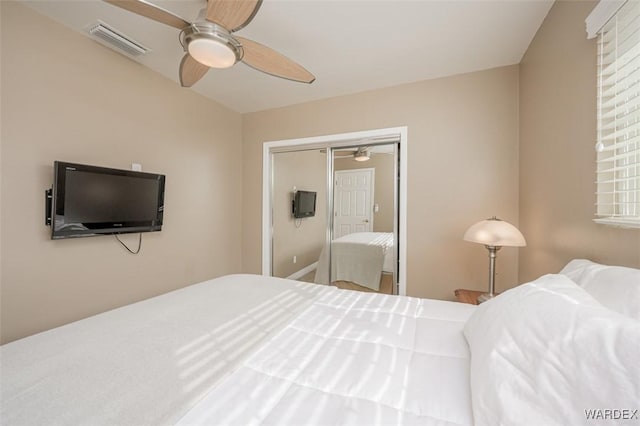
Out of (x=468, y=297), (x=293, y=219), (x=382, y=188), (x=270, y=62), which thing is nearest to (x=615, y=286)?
(x=468, y=297)

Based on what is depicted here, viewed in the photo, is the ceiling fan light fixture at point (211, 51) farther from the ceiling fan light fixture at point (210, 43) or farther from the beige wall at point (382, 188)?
the beige wall at point (382, 188)

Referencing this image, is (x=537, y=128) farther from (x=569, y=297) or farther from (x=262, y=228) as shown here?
(x=262, y=228)

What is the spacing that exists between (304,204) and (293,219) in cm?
28

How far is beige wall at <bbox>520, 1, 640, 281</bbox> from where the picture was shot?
46.8 inches

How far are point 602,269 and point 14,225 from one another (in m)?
3.08

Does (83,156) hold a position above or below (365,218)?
above

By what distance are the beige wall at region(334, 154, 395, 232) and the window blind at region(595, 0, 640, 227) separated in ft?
5.73

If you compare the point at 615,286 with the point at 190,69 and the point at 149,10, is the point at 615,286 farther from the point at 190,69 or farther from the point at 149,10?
the point at 190,69

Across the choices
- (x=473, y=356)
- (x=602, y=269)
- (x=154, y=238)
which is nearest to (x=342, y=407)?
(x=473, y=356)

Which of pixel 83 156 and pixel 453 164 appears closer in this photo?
pixel 83 156

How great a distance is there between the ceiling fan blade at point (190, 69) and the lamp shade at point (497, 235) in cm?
232

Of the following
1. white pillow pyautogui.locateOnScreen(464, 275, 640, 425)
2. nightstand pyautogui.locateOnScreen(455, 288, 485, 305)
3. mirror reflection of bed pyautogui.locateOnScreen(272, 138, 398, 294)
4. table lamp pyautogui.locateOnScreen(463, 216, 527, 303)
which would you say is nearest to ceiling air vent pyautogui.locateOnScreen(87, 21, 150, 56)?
mirror reflection of bed pyautogui.locateOnScreen(272, 138, 398, 294)

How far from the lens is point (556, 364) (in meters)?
0.57

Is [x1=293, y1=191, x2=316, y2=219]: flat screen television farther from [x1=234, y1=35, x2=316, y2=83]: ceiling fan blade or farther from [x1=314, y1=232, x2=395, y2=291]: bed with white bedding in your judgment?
[x1=234, y1=35, x2=316, y2=83]: ceiling fan blade
